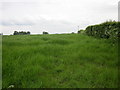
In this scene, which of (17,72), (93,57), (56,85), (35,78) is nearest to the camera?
(56,85)

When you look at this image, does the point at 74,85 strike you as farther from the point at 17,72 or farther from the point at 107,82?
the point at 17,72

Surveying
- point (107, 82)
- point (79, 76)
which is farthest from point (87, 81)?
point (107, 82)

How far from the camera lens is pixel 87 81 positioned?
8.14ft

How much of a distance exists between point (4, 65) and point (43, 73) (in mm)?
1312

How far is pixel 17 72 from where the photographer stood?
2.75 m

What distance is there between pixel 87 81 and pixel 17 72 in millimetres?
1937

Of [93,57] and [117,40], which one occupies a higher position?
[117,40]

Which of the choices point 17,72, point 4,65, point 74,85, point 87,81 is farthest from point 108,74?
point 4,65

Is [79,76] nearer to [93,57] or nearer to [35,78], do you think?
[35,78]

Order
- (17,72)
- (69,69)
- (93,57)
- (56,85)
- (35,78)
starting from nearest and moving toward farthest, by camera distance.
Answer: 1. (56,85)
2. (35,78)
3. (17,72)
4. (69,69)
5. (93,57)

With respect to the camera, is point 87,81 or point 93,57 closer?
point 87,81

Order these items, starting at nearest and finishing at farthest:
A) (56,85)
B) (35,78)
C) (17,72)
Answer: (56,85)
(35,78)
(17,72)

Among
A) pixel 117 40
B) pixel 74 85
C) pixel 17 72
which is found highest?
pixel 117 40

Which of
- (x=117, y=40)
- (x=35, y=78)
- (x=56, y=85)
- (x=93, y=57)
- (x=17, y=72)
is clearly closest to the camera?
(x=56, y=85)
